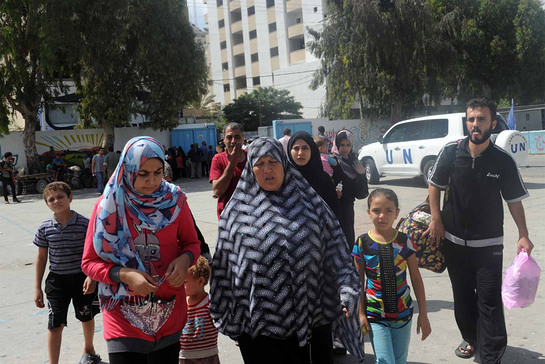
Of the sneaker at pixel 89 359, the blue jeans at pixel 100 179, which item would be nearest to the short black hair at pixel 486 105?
the sneaker at pixel 89 359

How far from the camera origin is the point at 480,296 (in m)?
3.63

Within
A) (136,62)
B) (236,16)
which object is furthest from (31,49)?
(236,16)

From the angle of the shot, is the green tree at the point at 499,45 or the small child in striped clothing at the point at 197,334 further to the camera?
the green tree at the point at 499,45

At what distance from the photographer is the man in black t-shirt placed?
3578 millimetres

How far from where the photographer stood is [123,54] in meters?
22.4

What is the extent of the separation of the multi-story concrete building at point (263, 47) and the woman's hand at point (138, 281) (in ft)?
153

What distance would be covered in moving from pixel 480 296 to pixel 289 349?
1675 millimetres

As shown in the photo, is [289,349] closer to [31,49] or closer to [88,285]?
[88,285]

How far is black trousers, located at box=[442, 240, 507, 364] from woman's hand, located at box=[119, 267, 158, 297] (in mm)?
2295

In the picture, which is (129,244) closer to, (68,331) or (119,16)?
(68,331)

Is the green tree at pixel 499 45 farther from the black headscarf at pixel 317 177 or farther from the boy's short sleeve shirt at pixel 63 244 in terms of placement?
the boy's short sleeve shirt at pixel 63 244

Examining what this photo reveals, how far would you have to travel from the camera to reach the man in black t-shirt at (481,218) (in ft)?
11.7

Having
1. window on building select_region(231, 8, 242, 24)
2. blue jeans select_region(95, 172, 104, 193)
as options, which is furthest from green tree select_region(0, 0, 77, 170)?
window on building select_region(231, 8, 242, 24)

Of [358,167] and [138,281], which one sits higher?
[358,167]
